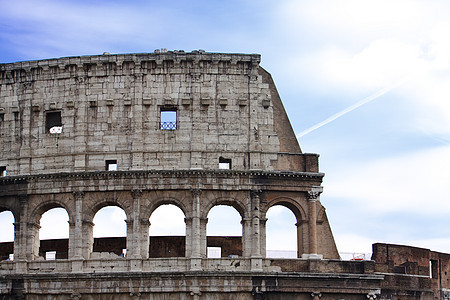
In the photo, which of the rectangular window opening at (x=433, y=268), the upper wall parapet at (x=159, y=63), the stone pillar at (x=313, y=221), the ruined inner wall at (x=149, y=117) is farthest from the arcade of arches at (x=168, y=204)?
the rectangular window opening at (x=433, y=268)

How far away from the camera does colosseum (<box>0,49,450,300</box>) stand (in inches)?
1190

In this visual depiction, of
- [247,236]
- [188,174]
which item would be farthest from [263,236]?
[188,174]

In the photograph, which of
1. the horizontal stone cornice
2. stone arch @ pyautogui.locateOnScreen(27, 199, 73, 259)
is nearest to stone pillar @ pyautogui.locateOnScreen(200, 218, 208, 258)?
the horizontal stone cornice

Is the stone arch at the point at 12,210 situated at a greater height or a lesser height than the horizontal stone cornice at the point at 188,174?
lesser

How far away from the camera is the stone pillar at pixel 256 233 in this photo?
30.3 m

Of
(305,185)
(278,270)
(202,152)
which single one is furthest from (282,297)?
(202,152)

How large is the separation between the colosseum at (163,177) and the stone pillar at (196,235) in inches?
1.6

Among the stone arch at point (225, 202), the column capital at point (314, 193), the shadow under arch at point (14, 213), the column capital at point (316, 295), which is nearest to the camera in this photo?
the column capital at point (316, 295)

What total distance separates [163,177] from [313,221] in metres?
6.06

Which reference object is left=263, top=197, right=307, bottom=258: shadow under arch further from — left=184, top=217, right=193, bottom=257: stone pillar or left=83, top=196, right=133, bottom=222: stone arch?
left=83, top=196, right=133, bottom=222: stone arch

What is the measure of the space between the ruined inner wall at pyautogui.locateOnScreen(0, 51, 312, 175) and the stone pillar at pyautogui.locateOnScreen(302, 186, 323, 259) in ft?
3.37

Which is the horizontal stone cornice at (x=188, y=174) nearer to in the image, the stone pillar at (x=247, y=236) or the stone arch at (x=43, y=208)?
the stone arch at (x=43, y=208)

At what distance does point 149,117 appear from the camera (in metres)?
32.2

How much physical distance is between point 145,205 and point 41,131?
5.46m
